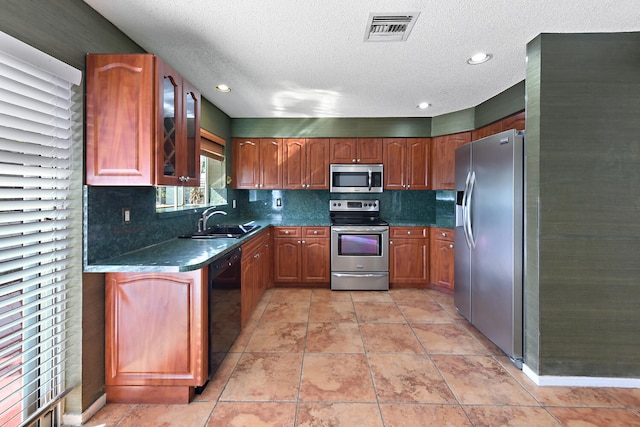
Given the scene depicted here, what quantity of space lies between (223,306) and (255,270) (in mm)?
1061

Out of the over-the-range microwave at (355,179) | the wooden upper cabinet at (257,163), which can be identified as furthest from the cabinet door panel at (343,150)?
the wooden upper cabinet at (257,163)

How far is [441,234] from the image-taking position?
13.2ft

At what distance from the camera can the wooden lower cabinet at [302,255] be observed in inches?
165

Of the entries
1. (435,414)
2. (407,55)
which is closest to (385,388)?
(435,414)

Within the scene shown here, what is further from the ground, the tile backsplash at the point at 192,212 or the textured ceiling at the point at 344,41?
the textured ceiling at the point at 344,41

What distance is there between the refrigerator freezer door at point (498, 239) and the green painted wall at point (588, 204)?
0.54 ft

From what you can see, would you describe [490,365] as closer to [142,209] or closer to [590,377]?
[590,377]

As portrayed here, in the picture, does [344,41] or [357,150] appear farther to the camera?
[357,150]

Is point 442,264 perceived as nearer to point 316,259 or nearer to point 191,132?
point 316,259

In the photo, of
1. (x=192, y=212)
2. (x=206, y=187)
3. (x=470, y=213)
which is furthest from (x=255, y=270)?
(x=470, y=213)

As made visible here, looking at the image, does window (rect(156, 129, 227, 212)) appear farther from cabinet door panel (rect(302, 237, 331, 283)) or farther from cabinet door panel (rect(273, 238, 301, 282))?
cabinet door panel (rect(302, 237, 331, 283))

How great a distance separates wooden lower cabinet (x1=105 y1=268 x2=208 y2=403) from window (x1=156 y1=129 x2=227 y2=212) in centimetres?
116

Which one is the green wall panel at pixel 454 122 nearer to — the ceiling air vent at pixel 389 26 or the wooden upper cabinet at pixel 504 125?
the wooden upper cabinet at pixel 504 125

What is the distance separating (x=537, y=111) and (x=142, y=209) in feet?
9.45
